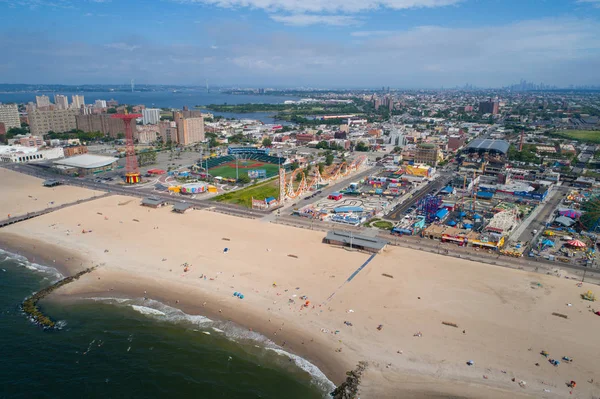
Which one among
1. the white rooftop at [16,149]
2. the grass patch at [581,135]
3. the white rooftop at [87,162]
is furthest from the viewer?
the grass patch at [581,135]

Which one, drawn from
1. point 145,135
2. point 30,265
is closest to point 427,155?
point 30,265

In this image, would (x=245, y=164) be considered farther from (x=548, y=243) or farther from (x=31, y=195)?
→ (x=548, y=243)

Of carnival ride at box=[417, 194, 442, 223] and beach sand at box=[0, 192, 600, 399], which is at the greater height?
carnival ride at box=[417, 194, 442, 223]

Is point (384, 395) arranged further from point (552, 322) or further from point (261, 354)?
point (552, 322)

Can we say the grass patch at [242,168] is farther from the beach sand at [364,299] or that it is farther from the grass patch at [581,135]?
the grass patch at [581,135]

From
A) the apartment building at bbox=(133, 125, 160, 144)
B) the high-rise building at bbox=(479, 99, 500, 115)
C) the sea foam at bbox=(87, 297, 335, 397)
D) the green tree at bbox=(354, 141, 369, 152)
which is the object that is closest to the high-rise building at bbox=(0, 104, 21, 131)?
the apartment building at bbox=(133, 125, 160, 144)

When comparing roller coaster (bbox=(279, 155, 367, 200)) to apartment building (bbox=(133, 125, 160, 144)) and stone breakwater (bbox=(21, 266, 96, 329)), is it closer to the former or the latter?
stone breakwater (bbox=(21, 266, 96, 329))

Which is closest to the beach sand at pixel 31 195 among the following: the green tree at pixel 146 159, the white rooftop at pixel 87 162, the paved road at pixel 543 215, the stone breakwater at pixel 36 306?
the white rooftop at pixel 87 162
